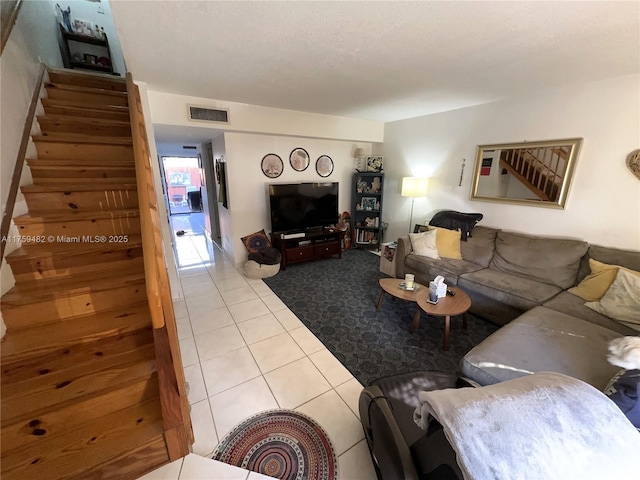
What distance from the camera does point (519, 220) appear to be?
9.77 ft

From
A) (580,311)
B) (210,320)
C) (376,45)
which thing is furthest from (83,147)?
(580,311)

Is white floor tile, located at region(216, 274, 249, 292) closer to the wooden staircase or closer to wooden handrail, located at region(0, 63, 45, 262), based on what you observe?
the wooden staircase

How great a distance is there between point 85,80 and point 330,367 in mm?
3650

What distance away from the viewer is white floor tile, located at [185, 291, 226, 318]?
8.88 ft

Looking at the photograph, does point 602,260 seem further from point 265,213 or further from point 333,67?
point 265,213

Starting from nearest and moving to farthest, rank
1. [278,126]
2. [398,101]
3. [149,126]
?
[149,126] < [398,101] < [278,126]

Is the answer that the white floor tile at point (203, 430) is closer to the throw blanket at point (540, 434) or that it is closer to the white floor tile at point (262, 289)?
the throw blanket at point (540, 434)

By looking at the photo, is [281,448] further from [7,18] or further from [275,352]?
[7,18]

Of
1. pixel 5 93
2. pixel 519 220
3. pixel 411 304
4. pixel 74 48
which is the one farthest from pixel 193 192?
pixel 519 220

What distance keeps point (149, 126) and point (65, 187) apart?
121 cm

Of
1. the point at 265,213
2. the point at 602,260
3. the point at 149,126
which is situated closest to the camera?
the point at 602,260

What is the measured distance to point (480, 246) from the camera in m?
3.04

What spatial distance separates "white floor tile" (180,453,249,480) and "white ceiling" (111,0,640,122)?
2.45 metres

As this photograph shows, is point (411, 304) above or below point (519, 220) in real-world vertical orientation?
below
